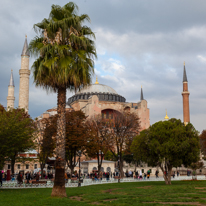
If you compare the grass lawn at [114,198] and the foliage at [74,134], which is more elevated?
the foliage at [74,134]

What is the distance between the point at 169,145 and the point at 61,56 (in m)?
13.5

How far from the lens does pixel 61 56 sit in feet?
47.3

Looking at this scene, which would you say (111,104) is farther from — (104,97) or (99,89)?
A: (99,89)

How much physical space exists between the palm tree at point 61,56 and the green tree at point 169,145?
11.8m

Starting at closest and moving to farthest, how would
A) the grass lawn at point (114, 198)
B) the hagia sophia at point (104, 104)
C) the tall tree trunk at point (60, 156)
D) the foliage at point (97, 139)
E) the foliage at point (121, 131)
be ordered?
the grass lawn at point (114, 198)
the tall tree trunk at point (60, 156)
the foliage at point (97, 139)
the foliage at point (121, 131)
the hagia sophia at point (104, 104)

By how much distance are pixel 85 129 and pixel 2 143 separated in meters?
12.2

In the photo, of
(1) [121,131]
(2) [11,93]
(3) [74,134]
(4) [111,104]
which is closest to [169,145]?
(3) [74,134]

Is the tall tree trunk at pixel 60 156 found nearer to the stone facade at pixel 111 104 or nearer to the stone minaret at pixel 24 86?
→ the stone minaret at pixel 24 86

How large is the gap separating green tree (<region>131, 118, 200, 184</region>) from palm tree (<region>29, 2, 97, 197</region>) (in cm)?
1177

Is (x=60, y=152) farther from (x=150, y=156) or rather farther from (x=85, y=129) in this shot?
(x=85, y=129)

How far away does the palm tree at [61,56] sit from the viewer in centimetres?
1427

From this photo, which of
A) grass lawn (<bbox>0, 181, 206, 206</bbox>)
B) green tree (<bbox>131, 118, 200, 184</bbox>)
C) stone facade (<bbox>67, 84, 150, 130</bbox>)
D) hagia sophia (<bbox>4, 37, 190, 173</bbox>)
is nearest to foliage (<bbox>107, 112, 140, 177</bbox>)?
green tree (<bbox>131, 118, 200, 184</bbox>)

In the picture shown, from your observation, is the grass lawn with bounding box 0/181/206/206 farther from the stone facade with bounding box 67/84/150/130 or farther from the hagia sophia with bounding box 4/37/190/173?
the stone facade with bounding box 67/84/150/130

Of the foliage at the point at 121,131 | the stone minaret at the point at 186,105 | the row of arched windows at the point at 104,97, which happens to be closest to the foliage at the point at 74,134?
the foliage at the point at 121,131
